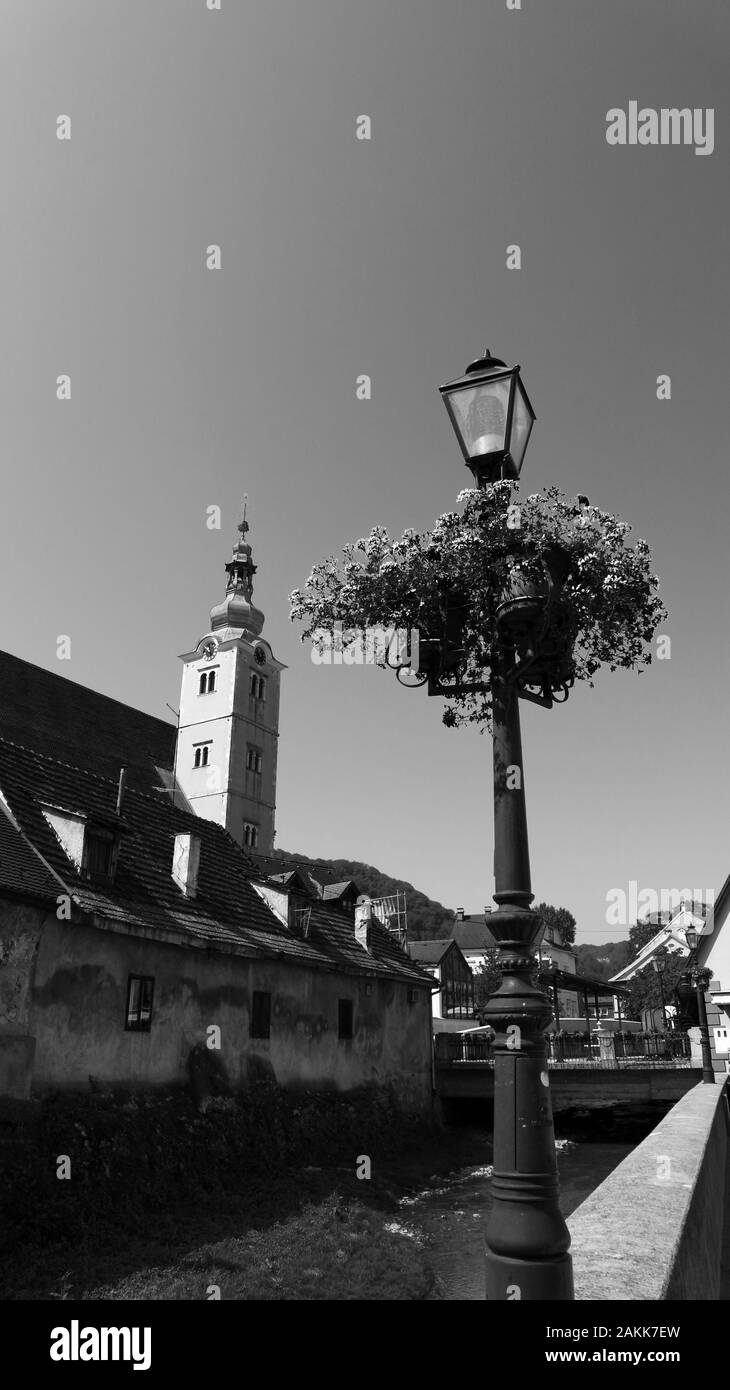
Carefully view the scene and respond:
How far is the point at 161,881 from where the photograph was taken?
829 inches

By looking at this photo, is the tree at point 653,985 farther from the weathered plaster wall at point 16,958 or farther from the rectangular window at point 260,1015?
the weathered plaster wall at point 16,958

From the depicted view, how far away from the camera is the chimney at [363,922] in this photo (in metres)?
29.6

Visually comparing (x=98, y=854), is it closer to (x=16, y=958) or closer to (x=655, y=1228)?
(x=16, y=958)

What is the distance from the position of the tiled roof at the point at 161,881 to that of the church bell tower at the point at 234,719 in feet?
91.6

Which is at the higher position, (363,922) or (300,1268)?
(363,922)

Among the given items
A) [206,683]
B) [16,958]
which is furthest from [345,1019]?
[206,683]

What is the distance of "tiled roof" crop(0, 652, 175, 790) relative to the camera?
4322 centimetres

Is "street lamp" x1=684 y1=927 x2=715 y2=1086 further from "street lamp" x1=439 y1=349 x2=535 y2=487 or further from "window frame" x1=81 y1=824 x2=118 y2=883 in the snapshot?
"street lamp" x1=439 y1=349 x2=535 y2=487

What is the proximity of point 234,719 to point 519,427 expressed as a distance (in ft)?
176

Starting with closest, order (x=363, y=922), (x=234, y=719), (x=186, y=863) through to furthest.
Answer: (x=186, y=863), (x=363, y=922), (x=234, y=719)

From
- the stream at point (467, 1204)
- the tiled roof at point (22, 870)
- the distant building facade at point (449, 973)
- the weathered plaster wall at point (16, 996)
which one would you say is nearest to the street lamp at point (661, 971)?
the distant building facade at point (449, 973)

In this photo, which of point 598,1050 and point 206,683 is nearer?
point 598,1050

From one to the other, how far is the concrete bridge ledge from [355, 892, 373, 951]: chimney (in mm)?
20037
